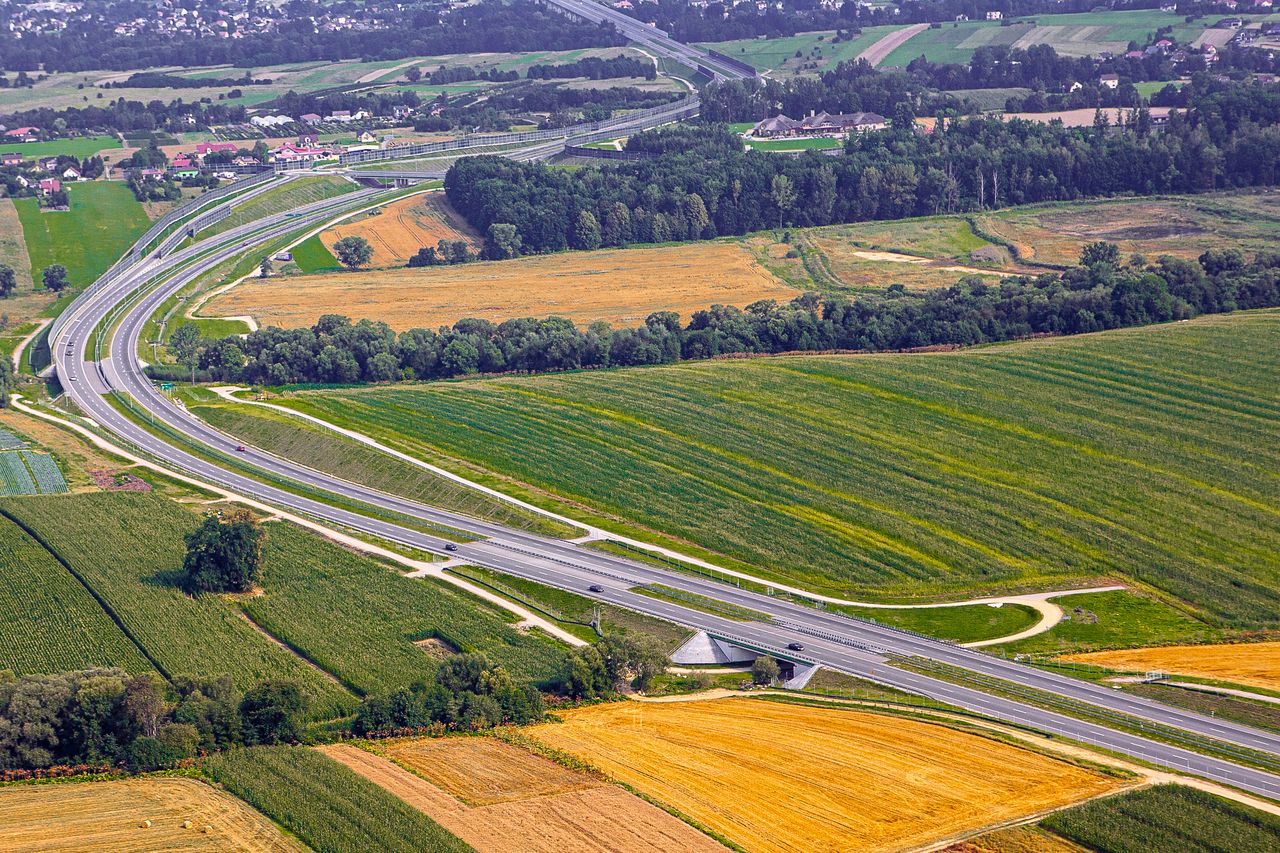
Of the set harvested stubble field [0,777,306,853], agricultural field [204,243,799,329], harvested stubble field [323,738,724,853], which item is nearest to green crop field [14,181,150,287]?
agricultural field [204,243,799,329]

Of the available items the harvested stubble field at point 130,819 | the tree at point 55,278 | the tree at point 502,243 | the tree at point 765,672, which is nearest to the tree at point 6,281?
the tree at point 55,278

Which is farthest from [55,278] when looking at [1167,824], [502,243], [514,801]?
[1167,824]

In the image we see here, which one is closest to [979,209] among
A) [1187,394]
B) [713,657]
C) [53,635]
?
[1187,394]

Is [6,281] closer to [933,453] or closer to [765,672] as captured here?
[933,453]

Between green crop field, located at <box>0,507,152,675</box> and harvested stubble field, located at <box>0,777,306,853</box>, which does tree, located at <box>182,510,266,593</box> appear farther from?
harvested stubble field, located at <box>0,777,306,853</box>

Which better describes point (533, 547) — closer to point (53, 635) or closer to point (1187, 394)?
point (53, 635)

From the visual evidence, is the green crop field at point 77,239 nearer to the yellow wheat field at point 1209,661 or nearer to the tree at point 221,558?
the tree at point 221,558
